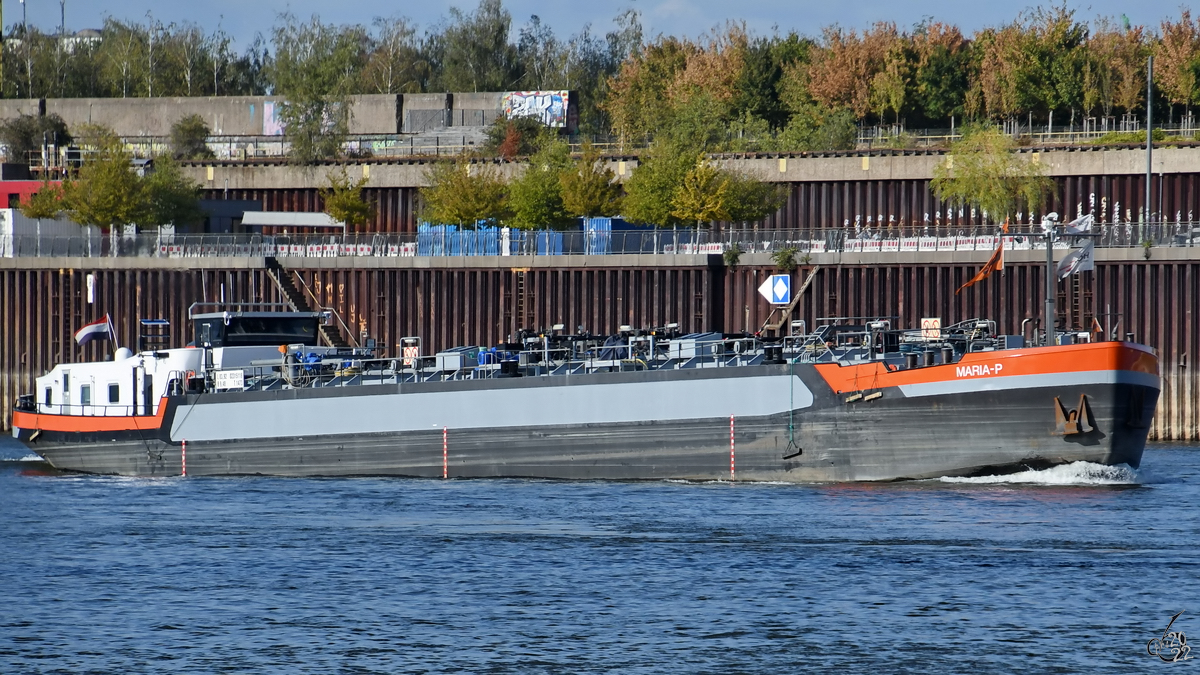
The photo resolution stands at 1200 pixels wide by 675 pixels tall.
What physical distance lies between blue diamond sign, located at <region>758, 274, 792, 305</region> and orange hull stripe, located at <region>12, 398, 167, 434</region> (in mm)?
17812

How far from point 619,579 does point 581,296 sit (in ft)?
117

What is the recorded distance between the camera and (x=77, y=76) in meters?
147

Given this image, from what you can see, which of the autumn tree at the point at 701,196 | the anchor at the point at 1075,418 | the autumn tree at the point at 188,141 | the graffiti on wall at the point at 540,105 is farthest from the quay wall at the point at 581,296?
the graffiti on wall at the point at 540,105

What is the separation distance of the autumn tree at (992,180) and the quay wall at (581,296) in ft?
44.4

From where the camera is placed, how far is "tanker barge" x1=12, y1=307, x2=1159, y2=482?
39.2 meters

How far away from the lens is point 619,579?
30.9 metres

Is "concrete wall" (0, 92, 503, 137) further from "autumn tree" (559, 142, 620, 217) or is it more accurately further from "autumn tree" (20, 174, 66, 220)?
"autumn tree" (559, 142, 620, 217)

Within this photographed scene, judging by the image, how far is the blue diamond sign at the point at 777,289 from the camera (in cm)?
5128

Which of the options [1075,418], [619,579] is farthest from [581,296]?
[619,579]

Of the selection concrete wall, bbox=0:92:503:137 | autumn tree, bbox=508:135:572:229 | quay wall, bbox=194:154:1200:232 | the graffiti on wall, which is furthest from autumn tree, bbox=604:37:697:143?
autumn tree, bbox=508:135:572:229

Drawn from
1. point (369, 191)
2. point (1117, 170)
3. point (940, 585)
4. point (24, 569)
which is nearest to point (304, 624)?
point (24, 569)

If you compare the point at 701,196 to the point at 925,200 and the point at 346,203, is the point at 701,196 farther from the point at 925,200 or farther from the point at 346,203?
the point at 346,203

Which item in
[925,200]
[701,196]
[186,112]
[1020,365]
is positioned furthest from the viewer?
[186,112]

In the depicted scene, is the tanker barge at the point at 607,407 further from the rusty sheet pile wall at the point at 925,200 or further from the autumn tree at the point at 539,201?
the rusty sheet pile wall at the point at 925,200
